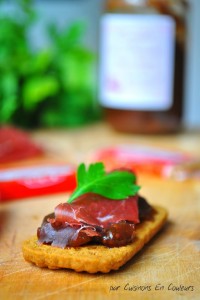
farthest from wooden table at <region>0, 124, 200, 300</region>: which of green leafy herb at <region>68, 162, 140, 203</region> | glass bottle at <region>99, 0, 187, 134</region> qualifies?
glass bottle at <region>99, 0, 187, 134</region>

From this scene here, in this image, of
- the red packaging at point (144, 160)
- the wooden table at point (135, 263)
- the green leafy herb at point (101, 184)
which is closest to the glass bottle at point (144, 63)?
the red packaging at point (144, 160)

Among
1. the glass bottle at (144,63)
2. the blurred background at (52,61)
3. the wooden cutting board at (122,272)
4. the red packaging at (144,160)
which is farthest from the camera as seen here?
the blurred background at (52,61)

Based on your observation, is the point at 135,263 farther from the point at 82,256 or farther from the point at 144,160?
the point at 144,160

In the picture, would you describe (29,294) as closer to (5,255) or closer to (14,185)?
Result: (5,255)

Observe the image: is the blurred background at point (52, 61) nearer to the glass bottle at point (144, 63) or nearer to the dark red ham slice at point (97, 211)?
the glass bottle at point (144, 63)

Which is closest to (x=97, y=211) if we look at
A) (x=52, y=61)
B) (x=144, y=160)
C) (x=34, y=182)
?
(x=34, y=182)

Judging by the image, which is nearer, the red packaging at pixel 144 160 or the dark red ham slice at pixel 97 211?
the dark red ham slice at pixel 97 211
